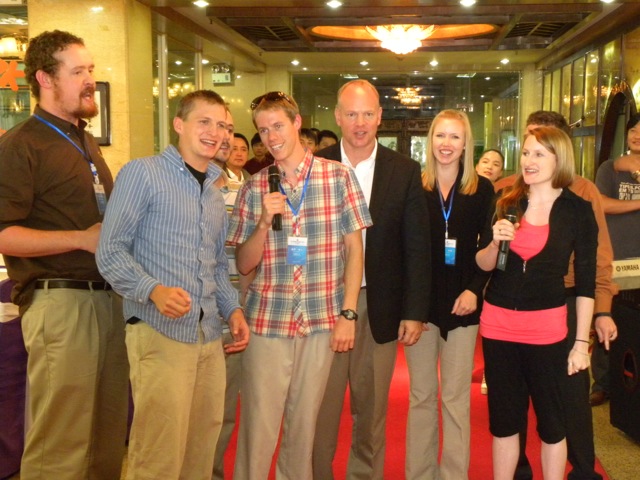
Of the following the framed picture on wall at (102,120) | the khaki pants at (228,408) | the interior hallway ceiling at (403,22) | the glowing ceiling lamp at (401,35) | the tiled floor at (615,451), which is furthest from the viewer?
the glowing ceiling lamp at (401,35)

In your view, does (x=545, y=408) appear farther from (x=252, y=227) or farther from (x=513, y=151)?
(x=513, y=151)

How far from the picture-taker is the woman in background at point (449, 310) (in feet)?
10.6

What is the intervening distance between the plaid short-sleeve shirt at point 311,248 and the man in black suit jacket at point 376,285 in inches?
10.9

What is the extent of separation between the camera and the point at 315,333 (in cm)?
280

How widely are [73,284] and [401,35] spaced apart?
24.0ft

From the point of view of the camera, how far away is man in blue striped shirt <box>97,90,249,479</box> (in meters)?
2.41

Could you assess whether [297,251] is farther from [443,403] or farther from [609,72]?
[609,72]

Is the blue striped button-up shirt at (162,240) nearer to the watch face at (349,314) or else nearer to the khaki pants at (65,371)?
the khaki pants at (65,371)

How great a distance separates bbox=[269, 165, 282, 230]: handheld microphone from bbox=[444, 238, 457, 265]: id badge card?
0.93m

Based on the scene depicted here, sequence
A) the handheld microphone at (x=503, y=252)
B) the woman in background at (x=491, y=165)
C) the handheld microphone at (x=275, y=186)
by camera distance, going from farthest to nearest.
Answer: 1. the woman in background at (x=491, y=165)
2. the handheld microphone at (x=503, y=252)
3. the handheld microphone at (x=275, y=186)

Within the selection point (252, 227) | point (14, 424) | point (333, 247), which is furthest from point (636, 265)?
point (14, 424)

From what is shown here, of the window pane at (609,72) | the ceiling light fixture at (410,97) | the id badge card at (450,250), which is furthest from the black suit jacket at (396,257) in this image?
the ceiling light fixture at (410,97)

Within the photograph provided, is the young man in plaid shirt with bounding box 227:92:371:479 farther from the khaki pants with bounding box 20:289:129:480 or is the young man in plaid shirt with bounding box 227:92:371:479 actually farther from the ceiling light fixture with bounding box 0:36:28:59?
the ceiling light fixture with bounding box 0:36:28:59

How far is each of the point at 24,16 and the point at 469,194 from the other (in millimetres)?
5976
